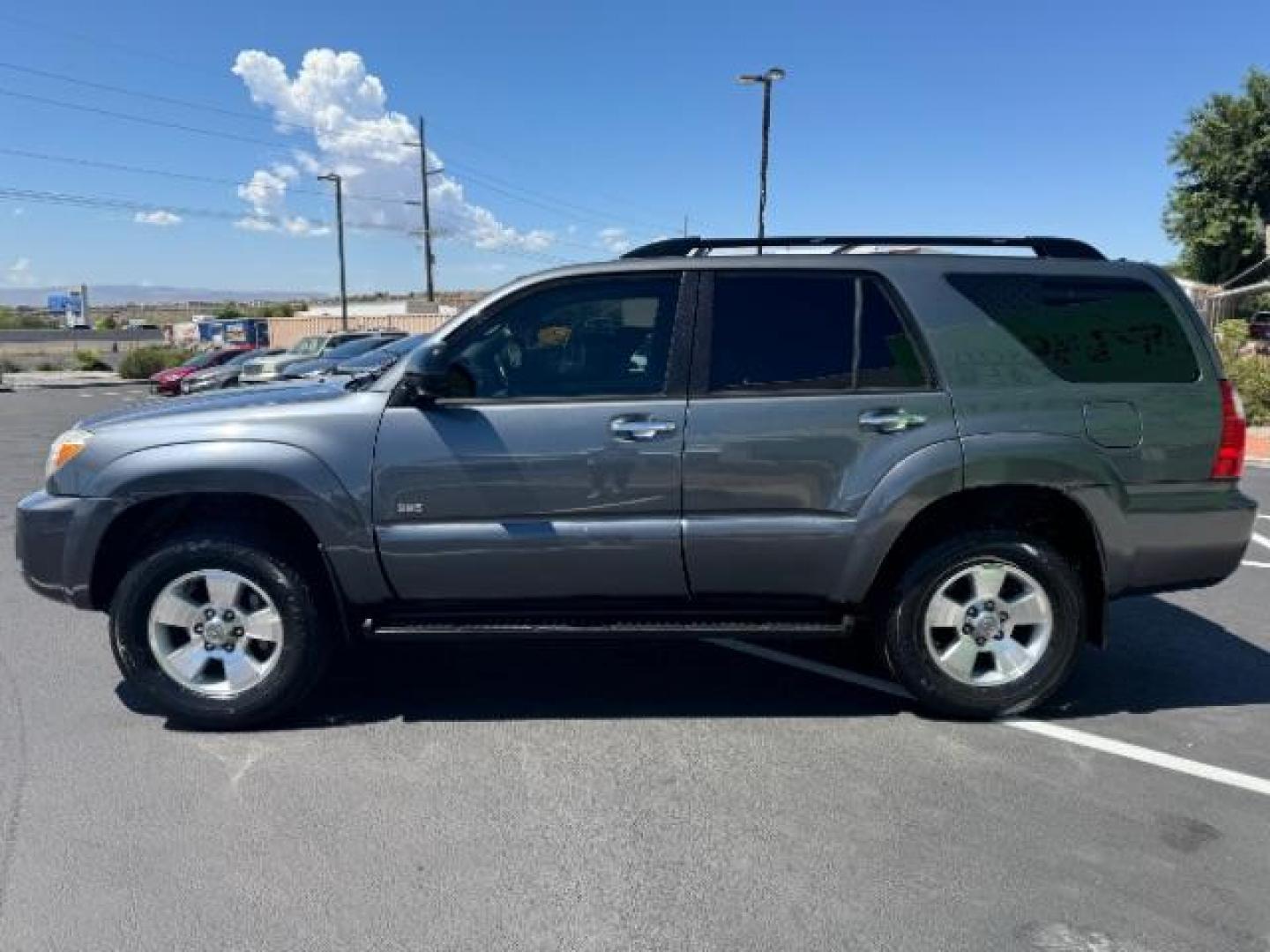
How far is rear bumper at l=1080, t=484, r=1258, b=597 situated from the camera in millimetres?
3770

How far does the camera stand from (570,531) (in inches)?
145

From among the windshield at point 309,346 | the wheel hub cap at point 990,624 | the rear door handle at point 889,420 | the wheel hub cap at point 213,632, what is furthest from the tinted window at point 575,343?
the windshield at point 309,346

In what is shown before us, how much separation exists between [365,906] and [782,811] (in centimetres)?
138

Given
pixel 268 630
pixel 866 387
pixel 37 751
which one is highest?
pixel 866 387

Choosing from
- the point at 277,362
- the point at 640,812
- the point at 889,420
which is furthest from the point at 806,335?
the point at 277,362

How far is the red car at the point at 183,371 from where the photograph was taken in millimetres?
24516

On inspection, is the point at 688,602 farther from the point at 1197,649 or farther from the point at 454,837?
the point at 1197,649

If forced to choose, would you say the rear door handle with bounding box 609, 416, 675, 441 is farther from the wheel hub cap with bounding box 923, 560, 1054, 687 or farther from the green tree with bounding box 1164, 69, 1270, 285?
the green tree with bounding box 1164, 69, 1270, 285

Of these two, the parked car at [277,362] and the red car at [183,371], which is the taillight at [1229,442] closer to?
the parked car at [277,362]

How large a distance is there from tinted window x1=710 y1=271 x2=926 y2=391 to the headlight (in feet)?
8.27

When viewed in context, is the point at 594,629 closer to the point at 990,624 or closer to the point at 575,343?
the point at 575,343

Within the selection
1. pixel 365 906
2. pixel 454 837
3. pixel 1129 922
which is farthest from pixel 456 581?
pixel 1129 922

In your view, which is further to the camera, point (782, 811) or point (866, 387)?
point (866, 387)

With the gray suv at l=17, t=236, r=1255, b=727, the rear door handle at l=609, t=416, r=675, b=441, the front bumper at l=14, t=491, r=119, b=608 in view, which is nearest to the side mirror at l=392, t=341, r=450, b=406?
the gray suv at l=17, t=236, r=1255, b=727
